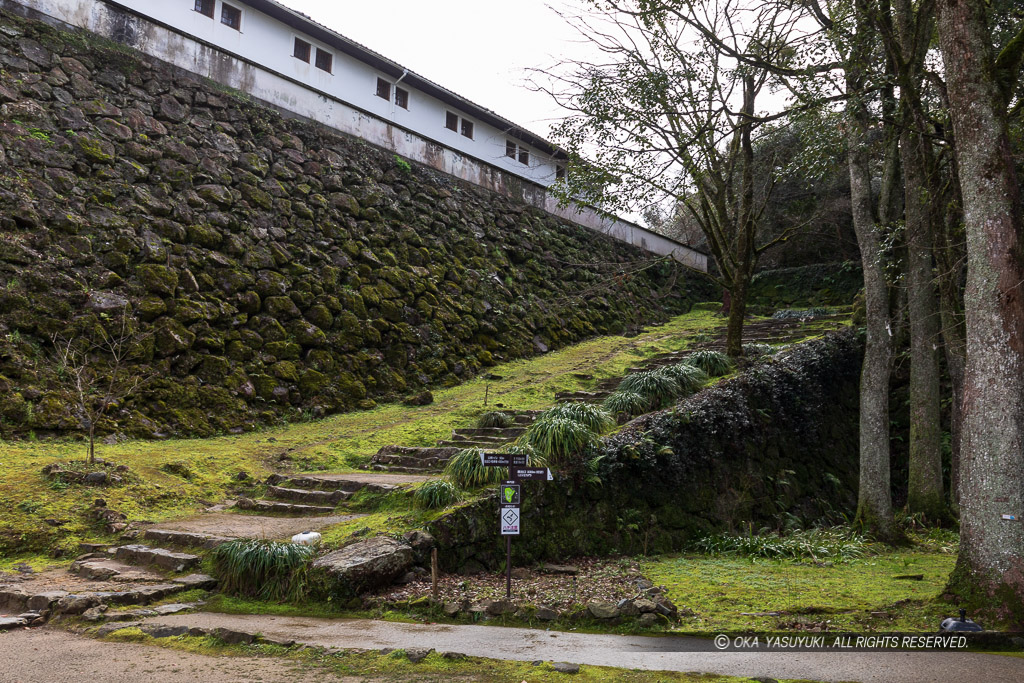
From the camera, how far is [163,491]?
26.1 ft

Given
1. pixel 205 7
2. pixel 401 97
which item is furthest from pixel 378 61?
pixel 205 7

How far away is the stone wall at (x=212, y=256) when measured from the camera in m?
9.78

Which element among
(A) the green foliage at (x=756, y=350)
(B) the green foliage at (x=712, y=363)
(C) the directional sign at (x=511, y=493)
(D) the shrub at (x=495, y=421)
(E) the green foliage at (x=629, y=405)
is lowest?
(C) the directional sign at (x=511, y=493)

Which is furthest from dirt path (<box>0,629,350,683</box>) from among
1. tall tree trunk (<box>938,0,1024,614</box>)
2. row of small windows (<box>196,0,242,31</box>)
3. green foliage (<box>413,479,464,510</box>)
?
row of small windows (<box>196,0,242,31</box>)

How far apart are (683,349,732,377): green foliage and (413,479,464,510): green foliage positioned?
18.5 feet

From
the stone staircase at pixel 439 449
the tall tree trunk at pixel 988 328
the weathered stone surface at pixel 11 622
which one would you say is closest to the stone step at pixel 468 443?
the stone staircase at pixel 439 449

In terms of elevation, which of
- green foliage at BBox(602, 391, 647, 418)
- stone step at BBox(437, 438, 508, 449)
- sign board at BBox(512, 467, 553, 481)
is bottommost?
sign board at BBox(512, 467, 553, 481)

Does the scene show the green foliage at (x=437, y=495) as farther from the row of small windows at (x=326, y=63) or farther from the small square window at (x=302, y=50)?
the small square window at (x=302, y=50)

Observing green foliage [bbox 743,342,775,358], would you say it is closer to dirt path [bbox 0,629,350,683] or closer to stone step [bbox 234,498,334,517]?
stone step [bbox 234,498,334,517]

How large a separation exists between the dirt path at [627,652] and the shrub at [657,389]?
16.9ft

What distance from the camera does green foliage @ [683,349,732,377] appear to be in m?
11.1

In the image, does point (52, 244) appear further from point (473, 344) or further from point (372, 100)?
point (372, 100)

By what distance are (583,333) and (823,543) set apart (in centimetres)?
1120

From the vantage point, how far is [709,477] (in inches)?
349
